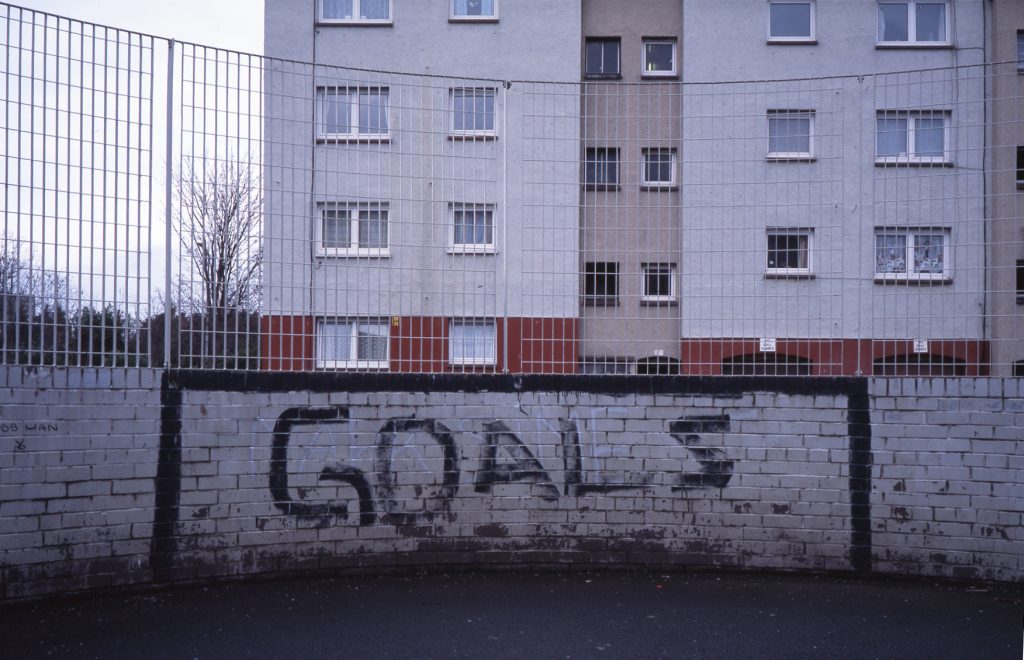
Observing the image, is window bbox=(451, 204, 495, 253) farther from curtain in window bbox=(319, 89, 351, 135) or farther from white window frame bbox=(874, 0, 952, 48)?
white window frame bbox=(874, 0, 952, 48)

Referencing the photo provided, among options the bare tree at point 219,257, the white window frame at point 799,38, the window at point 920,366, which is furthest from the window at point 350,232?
the white window frame at point 799,38

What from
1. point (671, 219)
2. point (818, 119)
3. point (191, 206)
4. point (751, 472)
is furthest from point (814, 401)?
point (191, 206)

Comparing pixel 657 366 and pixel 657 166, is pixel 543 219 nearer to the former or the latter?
pixel 657 166

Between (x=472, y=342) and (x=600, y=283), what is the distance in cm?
119

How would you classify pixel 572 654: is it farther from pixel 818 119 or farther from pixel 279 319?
pixel 818 119

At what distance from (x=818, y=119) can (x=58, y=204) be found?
608 cm

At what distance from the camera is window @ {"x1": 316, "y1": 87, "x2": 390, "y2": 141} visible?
7312 mm

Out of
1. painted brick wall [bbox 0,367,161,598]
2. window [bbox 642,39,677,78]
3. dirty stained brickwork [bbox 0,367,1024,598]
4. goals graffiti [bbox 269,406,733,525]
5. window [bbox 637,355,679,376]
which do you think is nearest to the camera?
painted brick wall [bbox 0,367,161,598]

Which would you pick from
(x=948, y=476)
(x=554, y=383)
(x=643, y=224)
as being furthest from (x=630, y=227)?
(x=948, y=476)

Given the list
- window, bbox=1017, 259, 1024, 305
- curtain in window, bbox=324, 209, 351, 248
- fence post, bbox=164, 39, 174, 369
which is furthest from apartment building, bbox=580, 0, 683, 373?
fence post, bbox=164, 39, 174, 369

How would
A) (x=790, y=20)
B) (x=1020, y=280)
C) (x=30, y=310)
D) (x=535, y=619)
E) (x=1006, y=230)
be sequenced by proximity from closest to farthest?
(x=535, y=619) < (x=30, y=310) < (x=1020, y=280) < (x=1006, y=230) < (x=790, y=20)

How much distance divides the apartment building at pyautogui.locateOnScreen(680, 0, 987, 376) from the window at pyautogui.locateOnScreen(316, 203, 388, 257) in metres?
2.56

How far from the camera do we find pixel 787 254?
7324 mm

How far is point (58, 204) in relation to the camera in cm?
625
